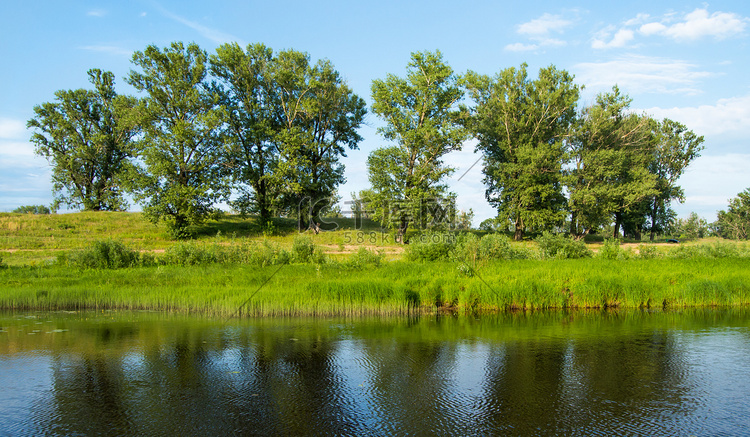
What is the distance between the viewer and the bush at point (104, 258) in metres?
23.0

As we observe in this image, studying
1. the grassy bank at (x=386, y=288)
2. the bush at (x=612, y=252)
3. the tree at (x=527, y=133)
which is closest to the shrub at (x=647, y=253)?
the bush at (x=612, y=252)

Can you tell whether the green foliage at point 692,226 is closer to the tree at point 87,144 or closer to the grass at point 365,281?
the grass at point 365,281

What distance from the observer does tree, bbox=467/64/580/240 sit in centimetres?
4703

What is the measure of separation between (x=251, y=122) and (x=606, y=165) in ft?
118

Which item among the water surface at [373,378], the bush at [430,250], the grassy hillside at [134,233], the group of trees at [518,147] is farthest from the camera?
the group of trees at [518,147]

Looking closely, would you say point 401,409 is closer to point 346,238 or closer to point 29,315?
point 29,315

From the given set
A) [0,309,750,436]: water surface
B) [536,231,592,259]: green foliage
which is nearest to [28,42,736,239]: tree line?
[536,231,592,259]: green foliage

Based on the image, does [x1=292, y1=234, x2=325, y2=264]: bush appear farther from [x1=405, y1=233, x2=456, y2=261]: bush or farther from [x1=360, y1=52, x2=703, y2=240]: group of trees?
[x1=360, y1=52, x2=703, y2=240]: group of trees

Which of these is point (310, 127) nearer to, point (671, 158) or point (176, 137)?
point (176, 137)

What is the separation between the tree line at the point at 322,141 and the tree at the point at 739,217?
34451mm

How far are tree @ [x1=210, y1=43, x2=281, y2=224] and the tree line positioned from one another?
0.13 meters

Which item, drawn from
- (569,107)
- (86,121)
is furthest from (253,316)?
(86,121)

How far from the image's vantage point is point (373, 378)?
10.3m

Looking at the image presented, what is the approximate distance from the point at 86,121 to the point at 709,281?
190 feet
